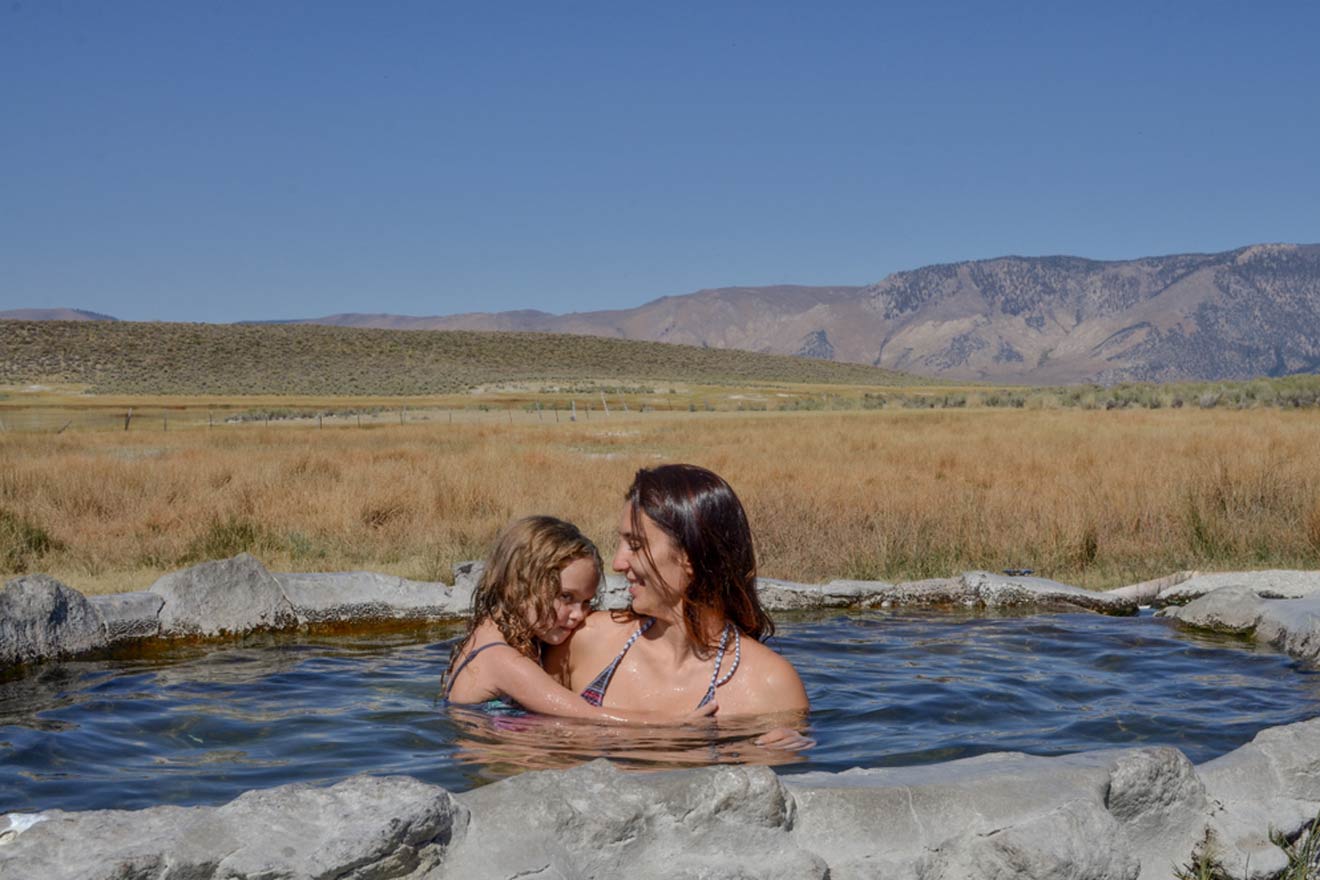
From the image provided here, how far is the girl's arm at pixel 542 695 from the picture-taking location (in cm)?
502

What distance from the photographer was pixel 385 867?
318cm

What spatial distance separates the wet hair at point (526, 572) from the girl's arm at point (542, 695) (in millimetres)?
96

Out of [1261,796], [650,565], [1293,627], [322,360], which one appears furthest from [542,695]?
[322,360]

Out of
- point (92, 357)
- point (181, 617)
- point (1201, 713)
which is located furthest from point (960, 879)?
point (92, 357)

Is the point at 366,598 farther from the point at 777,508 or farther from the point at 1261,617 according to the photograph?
the point at 1261,617

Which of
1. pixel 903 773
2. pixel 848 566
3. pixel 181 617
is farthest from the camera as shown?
pixel 848 566

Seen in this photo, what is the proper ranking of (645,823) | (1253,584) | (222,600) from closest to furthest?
(645,823)
(222,600)
(1253,584)

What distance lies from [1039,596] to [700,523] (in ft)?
16.7

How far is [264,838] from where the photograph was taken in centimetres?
309

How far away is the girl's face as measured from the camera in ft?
16.9

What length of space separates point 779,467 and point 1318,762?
13.2 m

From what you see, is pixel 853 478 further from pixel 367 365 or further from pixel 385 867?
pixel 367 365

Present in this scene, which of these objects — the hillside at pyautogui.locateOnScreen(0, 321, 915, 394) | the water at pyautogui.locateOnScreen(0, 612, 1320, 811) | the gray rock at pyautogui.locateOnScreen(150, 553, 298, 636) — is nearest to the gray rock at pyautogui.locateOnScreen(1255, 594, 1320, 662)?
the water at pyautogui.locateOnScreen(0, 612, 1320, 811)

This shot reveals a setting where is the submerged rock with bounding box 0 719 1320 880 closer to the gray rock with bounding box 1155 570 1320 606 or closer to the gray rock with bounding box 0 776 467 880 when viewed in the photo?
the gray rock with bounding box 0 776 467 880
